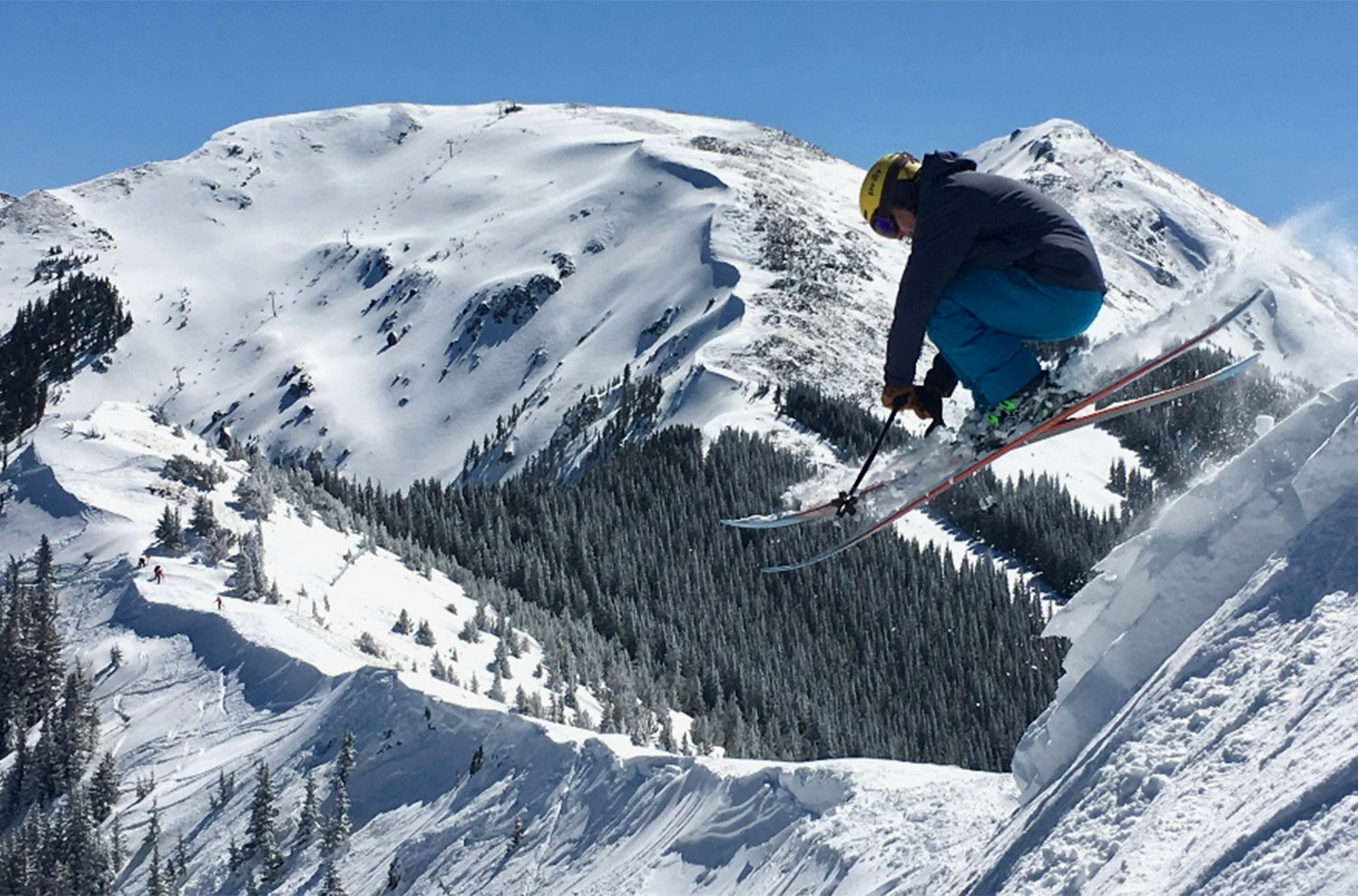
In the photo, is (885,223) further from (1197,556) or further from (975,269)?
(1197,556)

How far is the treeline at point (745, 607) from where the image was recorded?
6262 centimetres

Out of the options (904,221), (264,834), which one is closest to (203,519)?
(264,834)

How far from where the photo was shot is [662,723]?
49.3 meters

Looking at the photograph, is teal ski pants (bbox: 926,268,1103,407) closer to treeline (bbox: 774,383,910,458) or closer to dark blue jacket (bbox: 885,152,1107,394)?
dark blue jacket (bbox: 885,152,1107,394)

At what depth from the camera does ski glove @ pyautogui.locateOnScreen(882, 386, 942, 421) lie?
32.6 ft

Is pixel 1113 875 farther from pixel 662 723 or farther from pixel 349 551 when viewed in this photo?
pixel 349 551

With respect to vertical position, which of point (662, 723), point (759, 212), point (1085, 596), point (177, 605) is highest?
point (759, 212)

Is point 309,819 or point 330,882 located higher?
point 309,819

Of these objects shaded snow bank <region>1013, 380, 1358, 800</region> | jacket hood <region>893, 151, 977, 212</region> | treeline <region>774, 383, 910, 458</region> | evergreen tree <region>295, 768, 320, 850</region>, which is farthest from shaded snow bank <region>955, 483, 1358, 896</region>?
treeline <region>774, 383, 910, 458</region>

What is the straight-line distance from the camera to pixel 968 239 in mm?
9391

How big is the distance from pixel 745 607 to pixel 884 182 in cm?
6768

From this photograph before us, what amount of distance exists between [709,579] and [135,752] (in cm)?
4485

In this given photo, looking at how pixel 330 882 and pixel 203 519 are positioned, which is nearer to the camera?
pixel 330 882

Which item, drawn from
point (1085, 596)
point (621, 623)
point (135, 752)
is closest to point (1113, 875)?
point (1085, 596)
